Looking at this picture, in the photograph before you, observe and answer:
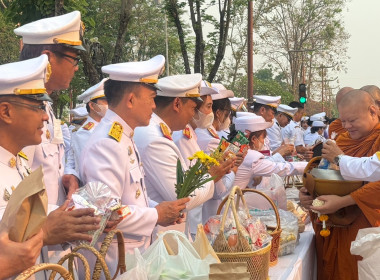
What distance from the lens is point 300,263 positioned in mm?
3682

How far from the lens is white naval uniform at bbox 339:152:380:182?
146 inches

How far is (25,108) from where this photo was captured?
2.28 meters

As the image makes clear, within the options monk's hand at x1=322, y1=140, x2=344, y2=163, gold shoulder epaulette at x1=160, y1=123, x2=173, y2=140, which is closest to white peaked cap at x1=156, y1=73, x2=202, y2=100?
gold shoulder epaulette at x1=160, y1=123, x2=173, y2=140

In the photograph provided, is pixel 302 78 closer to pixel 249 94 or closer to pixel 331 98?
pixel 249 94

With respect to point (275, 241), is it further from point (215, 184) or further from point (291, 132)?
point (291, 132)

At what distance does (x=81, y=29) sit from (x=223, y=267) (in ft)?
6.17

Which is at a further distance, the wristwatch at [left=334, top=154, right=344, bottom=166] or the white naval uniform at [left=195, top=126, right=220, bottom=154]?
the white naval uniform at [left=195, top=126, right=220, bottom=154]

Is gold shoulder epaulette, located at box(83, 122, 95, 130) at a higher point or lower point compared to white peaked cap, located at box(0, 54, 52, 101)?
lower

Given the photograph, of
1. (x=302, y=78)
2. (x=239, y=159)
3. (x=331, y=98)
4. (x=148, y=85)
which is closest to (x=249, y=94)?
A: (x=239, y=159)

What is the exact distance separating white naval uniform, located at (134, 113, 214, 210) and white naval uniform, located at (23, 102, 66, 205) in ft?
1.60

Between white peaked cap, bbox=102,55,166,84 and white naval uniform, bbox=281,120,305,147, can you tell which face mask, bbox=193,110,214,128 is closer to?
white peaked cap, bbox=102,55,166,84

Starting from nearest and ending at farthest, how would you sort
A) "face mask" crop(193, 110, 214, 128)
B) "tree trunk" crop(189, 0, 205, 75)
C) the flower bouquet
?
the flower bouquet
"face mask" crop(193, 110, 214, 128)
"tree trunk" crop(189, 0, 205, 75)

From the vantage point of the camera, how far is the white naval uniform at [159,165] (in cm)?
329

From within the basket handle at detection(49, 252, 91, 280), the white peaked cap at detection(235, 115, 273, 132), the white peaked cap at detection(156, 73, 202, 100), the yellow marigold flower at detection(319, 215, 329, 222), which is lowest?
the yellow marigold flower at detection(319, 215, 329, 222)
